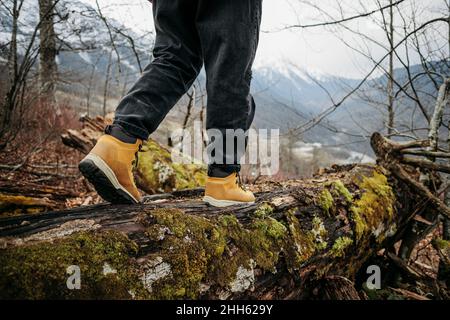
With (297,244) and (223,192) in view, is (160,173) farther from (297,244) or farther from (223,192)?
(297,244)

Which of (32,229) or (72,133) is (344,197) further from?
(72,133)

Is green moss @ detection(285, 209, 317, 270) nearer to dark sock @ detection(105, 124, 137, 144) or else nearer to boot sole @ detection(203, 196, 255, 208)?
boot sole @ detection(203, 196, 255, 208)

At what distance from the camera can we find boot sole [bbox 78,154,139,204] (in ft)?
4.36

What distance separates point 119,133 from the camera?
4.60 feet

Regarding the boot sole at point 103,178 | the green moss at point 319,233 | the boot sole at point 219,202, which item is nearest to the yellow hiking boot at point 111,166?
the boot sole at point 103,178

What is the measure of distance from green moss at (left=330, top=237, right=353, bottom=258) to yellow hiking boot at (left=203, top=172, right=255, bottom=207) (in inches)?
26.6

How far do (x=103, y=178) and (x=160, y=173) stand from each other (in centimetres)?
216

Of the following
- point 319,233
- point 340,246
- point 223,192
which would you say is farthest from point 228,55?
point 340,246

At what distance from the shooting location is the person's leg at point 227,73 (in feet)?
4.71

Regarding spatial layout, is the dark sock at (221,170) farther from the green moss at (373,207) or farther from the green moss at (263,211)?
the green moss at (373,207)

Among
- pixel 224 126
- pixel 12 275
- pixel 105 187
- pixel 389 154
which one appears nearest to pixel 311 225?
pixel 224 126

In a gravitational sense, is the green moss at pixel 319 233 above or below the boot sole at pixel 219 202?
below

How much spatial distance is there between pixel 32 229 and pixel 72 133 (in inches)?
111

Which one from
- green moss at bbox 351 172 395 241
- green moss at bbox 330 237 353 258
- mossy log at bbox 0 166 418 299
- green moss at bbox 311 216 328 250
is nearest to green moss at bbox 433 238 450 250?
green moss at bbox 351 172 395 241
